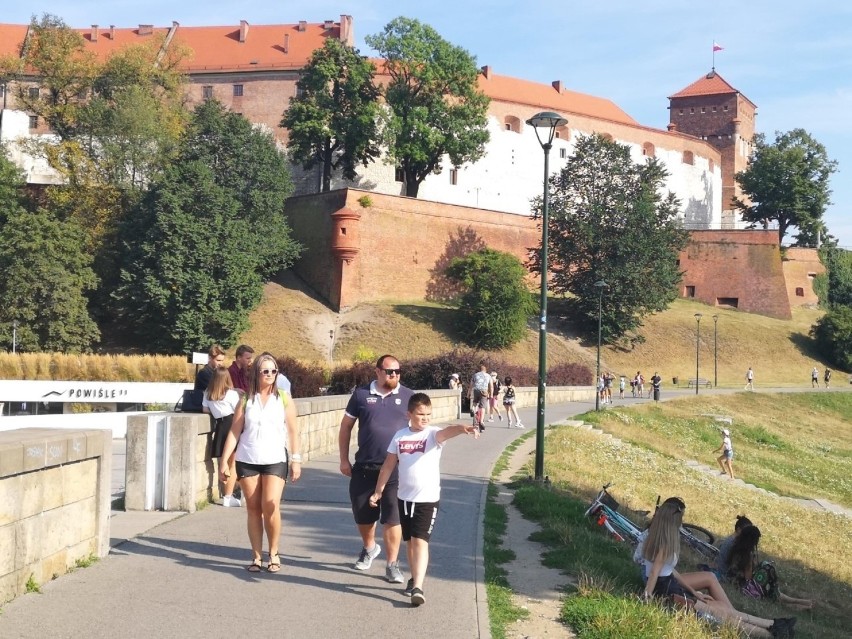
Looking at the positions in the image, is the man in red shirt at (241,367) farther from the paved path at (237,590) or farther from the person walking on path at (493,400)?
the person walking on path at (493,400)

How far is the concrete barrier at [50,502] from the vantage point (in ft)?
20.2

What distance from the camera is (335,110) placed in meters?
58.5

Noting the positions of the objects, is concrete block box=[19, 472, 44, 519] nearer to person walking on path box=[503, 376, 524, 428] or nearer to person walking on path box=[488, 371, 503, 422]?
person walking on path box=[503, 376, 524, 428]

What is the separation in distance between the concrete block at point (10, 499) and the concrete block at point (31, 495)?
40 mm

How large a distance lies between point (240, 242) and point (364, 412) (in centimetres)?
4325

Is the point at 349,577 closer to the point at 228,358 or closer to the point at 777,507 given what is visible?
the point at 777,507

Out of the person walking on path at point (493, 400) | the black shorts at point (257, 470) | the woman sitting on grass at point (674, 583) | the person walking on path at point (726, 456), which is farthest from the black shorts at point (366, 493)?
the person walking on path at point (493, 400)

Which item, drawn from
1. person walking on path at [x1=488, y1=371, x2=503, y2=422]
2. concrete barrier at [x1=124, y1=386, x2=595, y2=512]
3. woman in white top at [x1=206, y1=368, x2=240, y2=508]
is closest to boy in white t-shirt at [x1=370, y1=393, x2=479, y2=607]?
concrete barrier at [x1=124, y1=386, x2=595, y2=512]

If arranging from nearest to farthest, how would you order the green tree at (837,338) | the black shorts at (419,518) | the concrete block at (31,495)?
the concrete block at (31,495), the black shorts at (419,518), the green tree at (837,338)

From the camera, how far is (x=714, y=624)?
7.71 m

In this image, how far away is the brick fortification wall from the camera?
235ft

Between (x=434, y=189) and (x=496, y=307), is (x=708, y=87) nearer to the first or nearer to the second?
(x=434, y=189)

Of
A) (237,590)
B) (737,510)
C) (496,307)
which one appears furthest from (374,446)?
(496,307)

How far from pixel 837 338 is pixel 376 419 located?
204 feet
